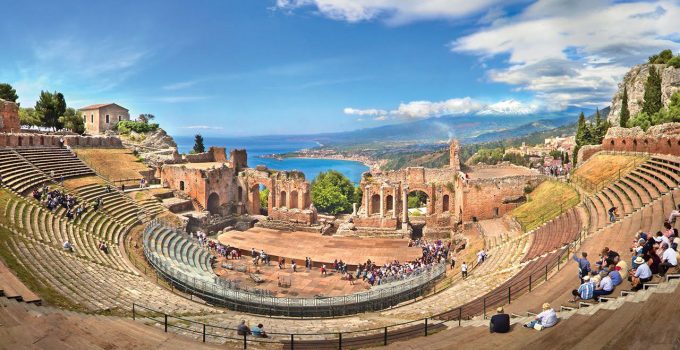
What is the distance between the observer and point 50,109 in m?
53.6

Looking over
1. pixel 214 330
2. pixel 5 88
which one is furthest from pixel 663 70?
pixel 5 88

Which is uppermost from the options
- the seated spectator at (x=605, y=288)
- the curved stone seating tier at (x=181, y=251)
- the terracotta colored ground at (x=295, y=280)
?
the seated spectator at (x=605, y=288)

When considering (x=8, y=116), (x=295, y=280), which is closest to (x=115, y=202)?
(x=295, y=280)

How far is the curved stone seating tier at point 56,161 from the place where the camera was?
31.0m

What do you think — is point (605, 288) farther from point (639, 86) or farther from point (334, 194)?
point (639, 86)

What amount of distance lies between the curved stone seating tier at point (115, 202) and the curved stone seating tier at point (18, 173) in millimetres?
2582

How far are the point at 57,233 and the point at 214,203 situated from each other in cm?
2196

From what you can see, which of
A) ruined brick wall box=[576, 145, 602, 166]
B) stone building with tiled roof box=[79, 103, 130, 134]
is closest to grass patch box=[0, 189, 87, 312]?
ruined brick wall box=[576, 145, 602, 166]

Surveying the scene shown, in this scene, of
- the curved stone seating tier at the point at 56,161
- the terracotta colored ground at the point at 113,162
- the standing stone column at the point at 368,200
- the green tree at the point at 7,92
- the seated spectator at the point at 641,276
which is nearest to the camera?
the seated spectator at the point at 641,276

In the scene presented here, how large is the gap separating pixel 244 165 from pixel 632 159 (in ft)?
122

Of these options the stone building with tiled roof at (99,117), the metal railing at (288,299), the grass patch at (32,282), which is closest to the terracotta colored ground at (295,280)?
the metal railing at (288,299)

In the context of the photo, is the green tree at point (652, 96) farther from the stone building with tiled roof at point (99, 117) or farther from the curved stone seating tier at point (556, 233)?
the stone building with tiled roof at point (99, 117)

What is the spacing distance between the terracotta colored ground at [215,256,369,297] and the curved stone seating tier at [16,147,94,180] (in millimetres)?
14126

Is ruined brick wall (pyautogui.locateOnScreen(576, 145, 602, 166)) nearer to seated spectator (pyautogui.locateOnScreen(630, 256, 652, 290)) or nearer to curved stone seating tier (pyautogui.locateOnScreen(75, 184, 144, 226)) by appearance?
seated spectator (pyautogui.locateOnScreen(630, 256, 652, 290))
